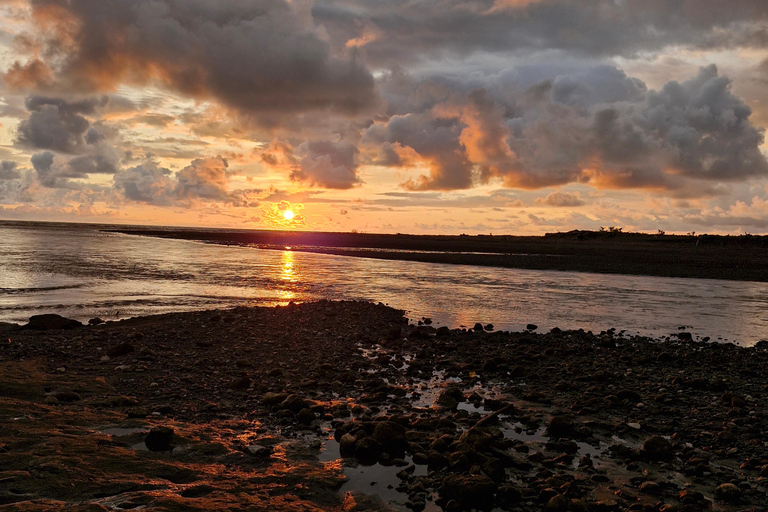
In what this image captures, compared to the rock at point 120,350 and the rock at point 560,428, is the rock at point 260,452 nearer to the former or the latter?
the rock at point 560,428

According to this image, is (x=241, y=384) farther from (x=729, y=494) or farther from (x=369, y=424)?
(x=729, y=494)

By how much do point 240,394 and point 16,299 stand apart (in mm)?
20050

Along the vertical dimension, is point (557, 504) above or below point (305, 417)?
above

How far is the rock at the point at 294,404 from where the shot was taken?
993 centimetres

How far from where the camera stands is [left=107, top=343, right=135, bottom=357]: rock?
44.6ft

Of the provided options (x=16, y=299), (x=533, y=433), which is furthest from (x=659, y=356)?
(x=16, y=299)

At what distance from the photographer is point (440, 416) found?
9.92 metres

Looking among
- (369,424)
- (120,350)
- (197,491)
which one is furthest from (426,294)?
(197,491)

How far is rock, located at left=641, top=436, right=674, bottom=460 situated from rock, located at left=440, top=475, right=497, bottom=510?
3267mm

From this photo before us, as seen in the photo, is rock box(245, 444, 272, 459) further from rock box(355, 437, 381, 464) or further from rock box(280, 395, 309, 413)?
rock box(280, 395, 309, 413)

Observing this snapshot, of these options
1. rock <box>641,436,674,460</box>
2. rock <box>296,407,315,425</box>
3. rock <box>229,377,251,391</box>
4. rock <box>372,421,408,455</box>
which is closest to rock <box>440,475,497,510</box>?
rock <box>372,421,408,455</box>

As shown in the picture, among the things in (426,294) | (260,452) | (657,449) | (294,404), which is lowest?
(260,452)

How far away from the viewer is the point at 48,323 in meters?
16.8

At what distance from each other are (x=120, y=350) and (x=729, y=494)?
46.9 ft
